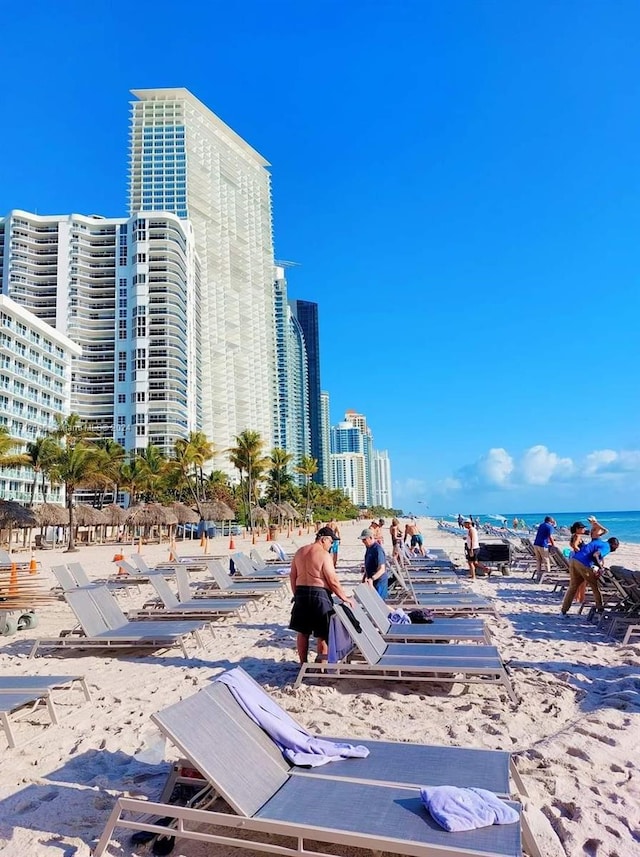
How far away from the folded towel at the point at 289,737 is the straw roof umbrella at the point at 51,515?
110 feet

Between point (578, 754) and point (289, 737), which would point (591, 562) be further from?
point (289, 737)

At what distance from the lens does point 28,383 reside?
67.7 metres

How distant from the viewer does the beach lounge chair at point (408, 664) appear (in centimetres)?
485

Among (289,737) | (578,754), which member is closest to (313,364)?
(578,754)

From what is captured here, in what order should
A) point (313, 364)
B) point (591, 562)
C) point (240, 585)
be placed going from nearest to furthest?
point (591, 562), point (240, 585), point (313, 364)

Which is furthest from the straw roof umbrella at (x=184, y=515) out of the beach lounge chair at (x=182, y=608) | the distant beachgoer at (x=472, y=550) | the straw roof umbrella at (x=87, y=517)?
the beach lounge chair at (x=182, y=608)

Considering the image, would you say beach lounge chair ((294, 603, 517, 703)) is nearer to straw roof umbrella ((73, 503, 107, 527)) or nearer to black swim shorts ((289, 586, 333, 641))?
black swim shorts ((289, 586, 333, 641))

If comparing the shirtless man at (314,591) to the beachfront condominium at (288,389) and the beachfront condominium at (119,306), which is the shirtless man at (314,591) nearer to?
the beachfront condominium at (119,306)

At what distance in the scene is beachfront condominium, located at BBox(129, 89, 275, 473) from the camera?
108625 millimetres

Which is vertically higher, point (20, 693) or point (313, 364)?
point (313, 364)

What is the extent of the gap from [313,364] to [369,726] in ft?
604

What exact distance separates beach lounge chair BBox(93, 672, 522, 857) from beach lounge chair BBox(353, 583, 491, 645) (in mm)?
3129

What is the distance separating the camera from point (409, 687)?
539 cm

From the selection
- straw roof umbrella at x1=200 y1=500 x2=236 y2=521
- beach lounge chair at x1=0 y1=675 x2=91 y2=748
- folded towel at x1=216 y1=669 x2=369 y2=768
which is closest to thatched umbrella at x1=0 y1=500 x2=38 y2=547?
straw roof umbrella at x1=200 y1=500 x2=236 y2=521
